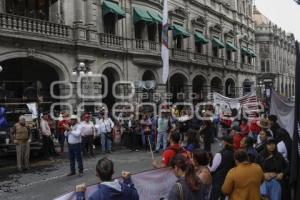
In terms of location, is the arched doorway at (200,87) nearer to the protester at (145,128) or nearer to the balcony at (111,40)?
the balcony at (111,40)

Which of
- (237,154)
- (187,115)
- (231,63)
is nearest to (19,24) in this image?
(187,115)

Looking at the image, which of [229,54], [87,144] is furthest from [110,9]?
[229,54]

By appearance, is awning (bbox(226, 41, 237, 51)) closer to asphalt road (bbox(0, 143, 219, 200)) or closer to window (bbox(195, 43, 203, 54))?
window (bbox(195, 43, 203, 54))

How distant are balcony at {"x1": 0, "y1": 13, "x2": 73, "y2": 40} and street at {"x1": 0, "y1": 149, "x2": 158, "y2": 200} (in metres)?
6.22

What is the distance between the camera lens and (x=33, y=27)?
19250 millimetres

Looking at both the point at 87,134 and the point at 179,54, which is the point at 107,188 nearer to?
the point at 87,134

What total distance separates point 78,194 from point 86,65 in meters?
18.2

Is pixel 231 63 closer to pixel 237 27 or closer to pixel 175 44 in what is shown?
pixel 237 27

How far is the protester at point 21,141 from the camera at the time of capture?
42.9ft

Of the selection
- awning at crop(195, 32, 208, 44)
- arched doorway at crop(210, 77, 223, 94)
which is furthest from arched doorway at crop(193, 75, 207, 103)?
awning at crop(195, 32, 208, 44)

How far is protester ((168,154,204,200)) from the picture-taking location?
14.8ft

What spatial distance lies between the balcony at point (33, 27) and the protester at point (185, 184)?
571 inches

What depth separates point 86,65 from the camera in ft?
72.7

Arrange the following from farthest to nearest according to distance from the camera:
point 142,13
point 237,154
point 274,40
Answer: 1. point 274,40
2. point 142,13
3. point 237,154
